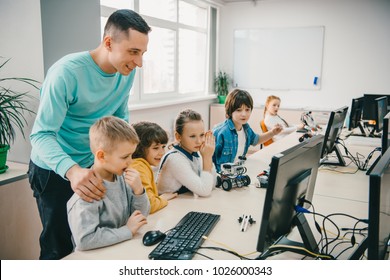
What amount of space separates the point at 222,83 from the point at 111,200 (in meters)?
5.18

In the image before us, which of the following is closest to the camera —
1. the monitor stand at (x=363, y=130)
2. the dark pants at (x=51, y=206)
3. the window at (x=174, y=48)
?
the dark pants at (x=51, y=206)

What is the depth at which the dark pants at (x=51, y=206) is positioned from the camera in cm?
157

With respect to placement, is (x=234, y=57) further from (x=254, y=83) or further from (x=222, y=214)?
(x=222, y=214)

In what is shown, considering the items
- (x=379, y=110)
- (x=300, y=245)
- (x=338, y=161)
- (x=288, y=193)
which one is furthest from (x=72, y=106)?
(x=379, y=110)

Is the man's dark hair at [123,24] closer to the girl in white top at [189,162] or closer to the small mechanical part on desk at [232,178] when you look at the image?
the girl in white top at [189,162]

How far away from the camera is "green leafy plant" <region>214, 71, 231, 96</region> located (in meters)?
6.32

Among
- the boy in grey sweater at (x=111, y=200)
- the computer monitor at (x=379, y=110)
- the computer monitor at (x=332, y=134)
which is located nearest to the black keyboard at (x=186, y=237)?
the boy in grey sweater at (x=111, y=200)

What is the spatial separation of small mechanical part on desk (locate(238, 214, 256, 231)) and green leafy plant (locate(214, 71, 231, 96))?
503 cm

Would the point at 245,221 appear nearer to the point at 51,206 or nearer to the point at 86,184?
the point at 86,184

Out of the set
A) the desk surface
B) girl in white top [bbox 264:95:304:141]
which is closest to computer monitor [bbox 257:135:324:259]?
the desk surface

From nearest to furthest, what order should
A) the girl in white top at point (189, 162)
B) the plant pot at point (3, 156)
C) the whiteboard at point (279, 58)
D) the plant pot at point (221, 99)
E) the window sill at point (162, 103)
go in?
the girl in white top at point (189, 162) → the plant pot at point (3, 156) → the window sill at point (162, 103) → the whiteboard at point (279, 58) → the plant pot at point (221, 99)

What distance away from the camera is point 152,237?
1.24m

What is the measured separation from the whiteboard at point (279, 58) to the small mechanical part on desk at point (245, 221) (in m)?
4.82
